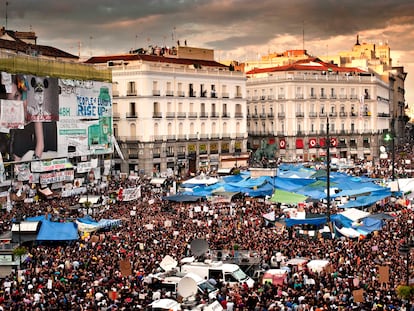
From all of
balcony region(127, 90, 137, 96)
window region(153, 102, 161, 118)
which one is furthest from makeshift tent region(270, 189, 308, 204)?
balcony region(127, 90, 137, 96)

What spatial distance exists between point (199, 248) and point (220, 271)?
9.53 ft

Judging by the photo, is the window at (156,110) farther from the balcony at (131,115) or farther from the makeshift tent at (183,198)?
the makeshift tent at (183,198)

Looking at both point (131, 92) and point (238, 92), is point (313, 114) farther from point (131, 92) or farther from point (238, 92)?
point (131, 92)

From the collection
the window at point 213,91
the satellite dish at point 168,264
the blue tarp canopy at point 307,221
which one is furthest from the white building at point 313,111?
the satellite dish at point 168,264

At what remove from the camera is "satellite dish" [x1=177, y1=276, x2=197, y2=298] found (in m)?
24.3

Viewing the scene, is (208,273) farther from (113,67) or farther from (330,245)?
(113,67)

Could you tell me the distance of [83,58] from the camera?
3585 inches

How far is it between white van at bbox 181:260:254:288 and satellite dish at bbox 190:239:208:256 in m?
1.97

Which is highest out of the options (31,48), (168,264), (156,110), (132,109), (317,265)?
(31,48)

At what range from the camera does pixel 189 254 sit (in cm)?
3105

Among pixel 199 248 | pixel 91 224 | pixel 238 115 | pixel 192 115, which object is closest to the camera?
pixel 199 248

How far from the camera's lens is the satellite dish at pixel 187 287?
24.3 metres

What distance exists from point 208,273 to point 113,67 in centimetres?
5218

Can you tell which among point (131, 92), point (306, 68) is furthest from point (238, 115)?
point (131, 92)
